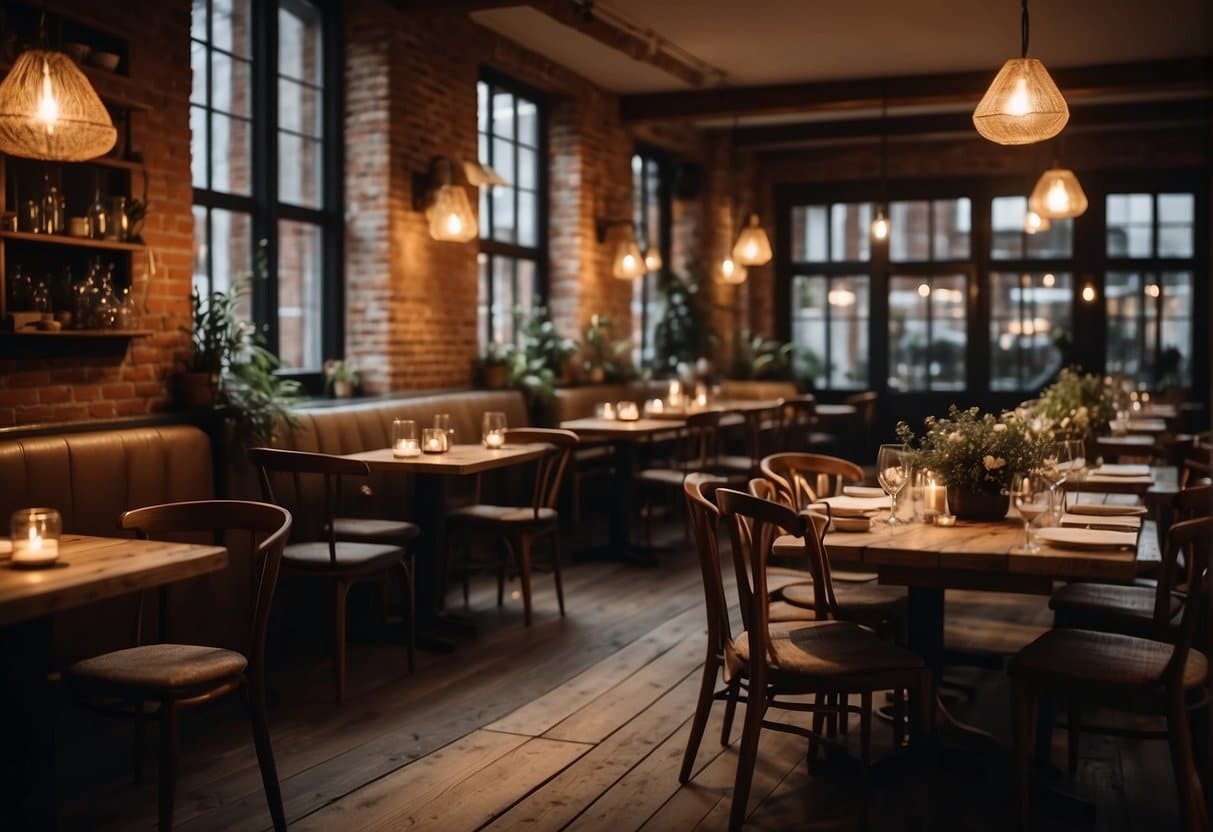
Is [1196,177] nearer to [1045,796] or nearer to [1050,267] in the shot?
[1050,267]

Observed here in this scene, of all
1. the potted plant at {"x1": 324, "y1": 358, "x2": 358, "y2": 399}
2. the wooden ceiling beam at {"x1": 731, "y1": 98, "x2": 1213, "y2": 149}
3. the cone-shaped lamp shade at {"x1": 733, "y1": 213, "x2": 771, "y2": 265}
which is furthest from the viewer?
the wooden ceiling beam at {"x1": 731, "y1": 98, "x2": 1213, "y2": 149}

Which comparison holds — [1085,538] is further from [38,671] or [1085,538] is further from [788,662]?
[38,671]

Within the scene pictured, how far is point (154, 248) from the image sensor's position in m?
5.18

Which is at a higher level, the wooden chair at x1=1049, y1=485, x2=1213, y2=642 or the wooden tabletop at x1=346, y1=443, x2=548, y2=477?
the wooden tabletop at x1=346, y1=443, x2=548, y2=477

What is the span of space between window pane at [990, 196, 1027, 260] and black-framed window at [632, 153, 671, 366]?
3.26 meters

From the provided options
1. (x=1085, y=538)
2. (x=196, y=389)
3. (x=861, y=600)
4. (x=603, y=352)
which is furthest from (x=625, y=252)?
(x=1085, y=538)

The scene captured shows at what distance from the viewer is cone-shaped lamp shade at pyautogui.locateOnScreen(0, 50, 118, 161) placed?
11.9 ft

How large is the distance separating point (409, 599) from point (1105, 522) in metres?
2.57

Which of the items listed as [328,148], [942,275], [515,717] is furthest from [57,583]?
[942,275]

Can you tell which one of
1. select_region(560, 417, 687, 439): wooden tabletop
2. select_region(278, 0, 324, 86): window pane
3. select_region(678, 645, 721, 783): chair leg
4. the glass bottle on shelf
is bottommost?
select_region(678, 645, 721, 783): chair leg

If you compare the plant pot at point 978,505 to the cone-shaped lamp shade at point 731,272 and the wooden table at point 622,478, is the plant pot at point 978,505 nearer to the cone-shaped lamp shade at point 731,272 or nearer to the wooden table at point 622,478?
the wooden table at point 622,478

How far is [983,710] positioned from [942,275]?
8626mm

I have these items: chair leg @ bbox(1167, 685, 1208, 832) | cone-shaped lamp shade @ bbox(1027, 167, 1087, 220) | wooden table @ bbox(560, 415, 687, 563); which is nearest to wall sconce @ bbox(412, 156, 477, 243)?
wooden table @ bbox(560, 415, 687, 563)

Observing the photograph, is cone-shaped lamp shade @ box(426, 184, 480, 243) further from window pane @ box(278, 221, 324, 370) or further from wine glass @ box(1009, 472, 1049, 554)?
wine glass @ box(1009, 472, 1049, 554)
